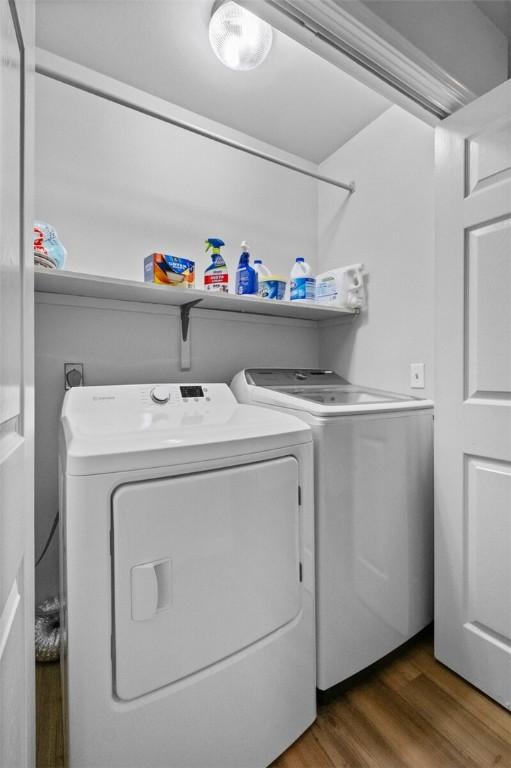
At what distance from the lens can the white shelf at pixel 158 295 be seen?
4.89 ft

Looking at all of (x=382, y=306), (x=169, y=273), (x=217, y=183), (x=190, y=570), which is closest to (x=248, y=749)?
(x=190, y=570)

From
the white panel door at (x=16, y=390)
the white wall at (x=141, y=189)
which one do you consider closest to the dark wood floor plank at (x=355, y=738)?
the white panel door at (x=16, y=390)

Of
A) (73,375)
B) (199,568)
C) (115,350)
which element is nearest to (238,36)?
(115,350)

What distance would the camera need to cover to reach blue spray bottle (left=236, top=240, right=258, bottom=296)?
1.97 meters

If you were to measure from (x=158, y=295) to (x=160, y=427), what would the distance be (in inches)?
31.5

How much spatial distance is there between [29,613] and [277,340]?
1.85 meters

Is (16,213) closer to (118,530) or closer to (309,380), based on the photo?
(118,530)

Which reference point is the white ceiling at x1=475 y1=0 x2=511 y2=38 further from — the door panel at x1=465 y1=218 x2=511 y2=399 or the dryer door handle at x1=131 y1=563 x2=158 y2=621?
the dryer door handle at x1=131 y1=563 x2=158 y2=621

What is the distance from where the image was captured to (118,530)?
91 centimetres

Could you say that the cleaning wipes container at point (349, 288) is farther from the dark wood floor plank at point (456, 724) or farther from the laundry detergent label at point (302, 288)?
the dark wood floor plank at point (456, 724)

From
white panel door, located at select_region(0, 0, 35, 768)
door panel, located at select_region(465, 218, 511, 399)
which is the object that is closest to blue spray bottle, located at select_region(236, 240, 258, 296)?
door panel, located at select_region(465, 218, 511, 399)

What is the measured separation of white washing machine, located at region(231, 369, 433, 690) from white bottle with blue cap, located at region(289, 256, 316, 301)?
0.70m

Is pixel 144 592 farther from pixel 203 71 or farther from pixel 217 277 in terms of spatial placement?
pixel 203 71

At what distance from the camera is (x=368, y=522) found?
1.42 metres
